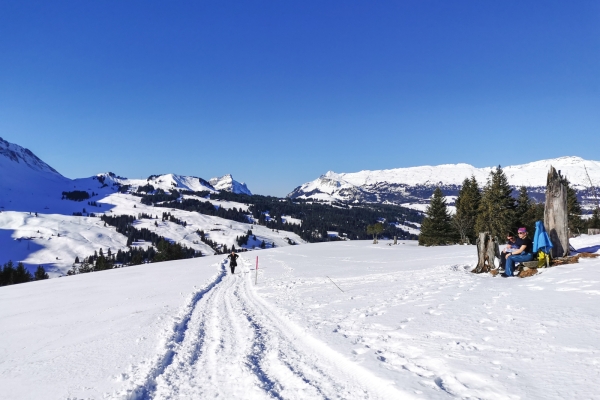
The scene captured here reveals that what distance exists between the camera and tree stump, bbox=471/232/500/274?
55.0ft

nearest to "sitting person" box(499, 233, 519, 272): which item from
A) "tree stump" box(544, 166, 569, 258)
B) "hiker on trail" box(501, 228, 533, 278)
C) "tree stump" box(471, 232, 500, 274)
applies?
"hiker on trail" box(501, 228, 533, 278)

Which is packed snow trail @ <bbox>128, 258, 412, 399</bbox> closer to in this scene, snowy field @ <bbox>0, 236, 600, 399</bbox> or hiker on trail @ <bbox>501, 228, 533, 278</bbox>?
snowy field @ <bbox>0, 236, 600, 399</bbox>

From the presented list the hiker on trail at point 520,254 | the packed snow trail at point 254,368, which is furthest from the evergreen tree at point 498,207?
the packed snow trail at point 254,368

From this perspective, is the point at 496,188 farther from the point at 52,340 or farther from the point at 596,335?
the point at 52,340

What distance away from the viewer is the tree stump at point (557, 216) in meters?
15.2

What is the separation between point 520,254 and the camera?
47.5 feet

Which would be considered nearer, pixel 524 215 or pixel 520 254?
pixel 520 254

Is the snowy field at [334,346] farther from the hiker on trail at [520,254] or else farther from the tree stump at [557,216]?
the tree stump at [557,216]

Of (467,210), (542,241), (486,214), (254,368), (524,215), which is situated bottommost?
(254,368)

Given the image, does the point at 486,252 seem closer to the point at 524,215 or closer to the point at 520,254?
the point at 520,254

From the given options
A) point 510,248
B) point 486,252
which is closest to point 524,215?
point 486,252

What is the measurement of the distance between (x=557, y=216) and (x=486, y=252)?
10.8 ft

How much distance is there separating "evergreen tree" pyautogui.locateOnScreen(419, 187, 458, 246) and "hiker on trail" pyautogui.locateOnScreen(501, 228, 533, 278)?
39.4m

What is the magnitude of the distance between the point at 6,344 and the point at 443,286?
530 inches
